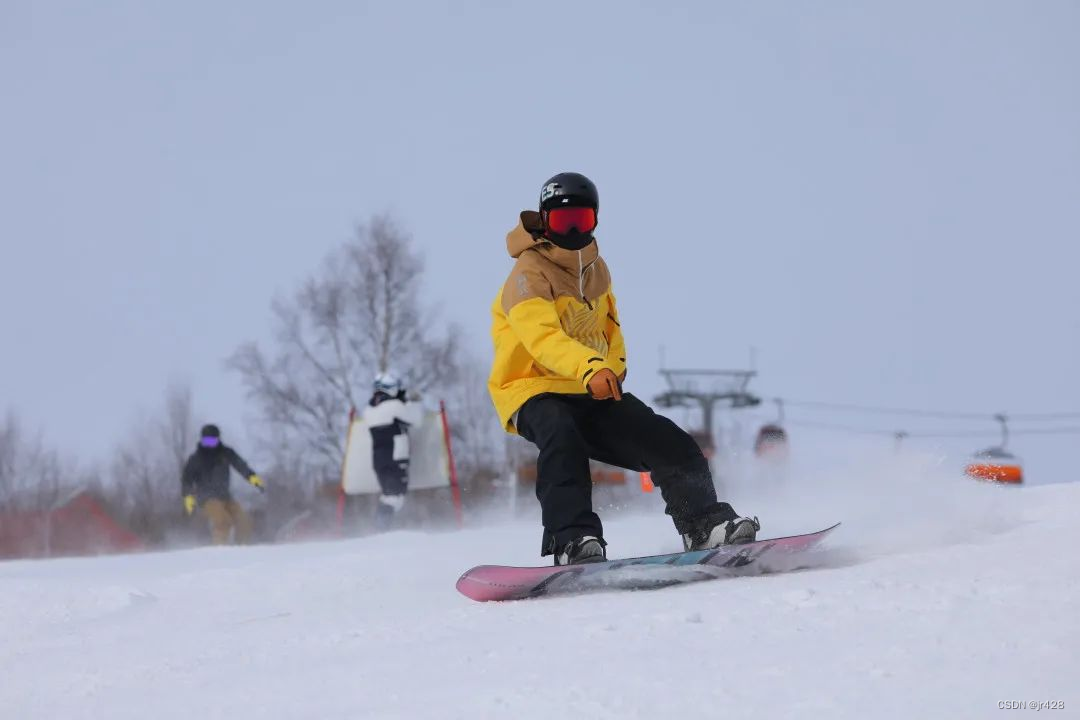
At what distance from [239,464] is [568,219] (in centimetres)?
866

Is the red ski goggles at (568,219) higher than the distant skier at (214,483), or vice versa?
the red ski goggles at (568,219)

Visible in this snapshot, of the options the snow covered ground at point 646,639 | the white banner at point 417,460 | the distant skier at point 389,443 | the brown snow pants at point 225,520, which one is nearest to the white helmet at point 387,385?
the distant skier at point 389,443

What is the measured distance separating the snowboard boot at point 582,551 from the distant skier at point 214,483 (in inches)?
332

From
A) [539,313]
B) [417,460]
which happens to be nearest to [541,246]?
[539,313]

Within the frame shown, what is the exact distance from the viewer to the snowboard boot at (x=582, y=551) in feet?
12.6

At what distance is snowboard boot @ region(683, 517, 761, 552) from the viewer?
152 inches

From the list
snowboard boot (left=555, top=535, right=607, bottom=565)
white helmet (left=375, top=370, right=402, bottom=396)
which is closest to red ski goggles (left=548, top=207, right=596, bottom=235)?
snowboard boot (left=555, top=535, right=607, bottom=565)

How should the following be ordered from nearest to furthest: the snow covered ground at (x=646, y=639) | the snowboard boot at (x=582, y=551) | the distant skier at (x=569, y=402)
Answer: the snow covered ground at (x=646, y=639)
the snowboard boot at (x=582, y=551)
the distant skier at (x=569, y=402)

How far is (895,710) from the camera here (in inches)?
76.5

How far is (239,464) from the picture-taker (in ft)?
39.5

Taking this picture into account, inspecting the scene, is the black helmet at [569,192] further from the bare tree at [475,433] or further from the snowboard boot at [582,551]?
the bare tree at [475,433]

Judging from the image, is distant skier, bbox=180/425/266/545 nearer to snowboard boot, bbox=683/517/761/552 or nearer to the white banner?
the white banner

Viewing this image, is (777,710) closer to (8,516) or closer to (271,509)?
(8,516)

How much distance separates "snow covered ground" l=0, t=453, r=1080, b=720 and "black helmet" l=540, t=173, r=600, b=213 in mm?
1522
